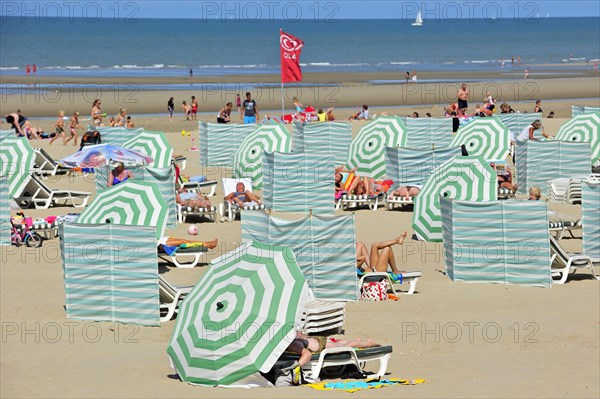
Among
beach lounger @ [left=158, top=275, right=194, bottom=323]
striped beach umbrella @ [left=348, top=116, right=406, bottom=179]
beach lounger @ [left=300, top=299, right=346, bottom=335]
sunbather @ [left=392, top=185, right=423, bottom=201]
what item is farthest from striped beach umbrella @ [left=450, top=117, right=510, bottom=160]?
beach lounger @ [left=300, top=299, right=346, bottom=335]

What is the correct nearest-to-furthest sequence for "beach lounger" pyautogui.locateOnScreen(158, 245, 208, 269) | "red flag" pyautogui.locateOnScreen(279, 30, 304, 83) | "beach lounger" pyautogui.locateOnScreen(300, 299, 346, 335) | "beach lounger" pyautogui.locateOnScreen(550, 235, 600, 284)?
"beach lounger" pyautogui.locateOnScreen(300, 299, 346, 335) < "beach lounger" pyautogui.locateOnScreen(550, 235, 600, 284) < "beach lounger" pyautogui.locateOnScreen(158, 245, 208, 269) < "red flag" pyautogui.locateOnScreen(279, 30, 304, 83)

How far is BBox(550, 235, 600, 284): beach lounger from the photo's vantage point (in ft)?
48.4

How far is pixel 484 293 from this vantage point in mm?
14320

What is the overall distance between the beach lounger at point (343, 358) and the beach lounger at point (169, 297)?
2.75m

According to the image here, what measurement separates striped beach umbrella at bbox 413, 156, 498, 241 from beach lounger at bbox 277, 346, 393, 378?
6502mm

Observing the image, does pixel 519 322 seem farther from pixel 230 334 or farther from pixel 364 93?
pixel 364 93

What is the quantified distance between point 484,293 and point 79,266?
16.0ft

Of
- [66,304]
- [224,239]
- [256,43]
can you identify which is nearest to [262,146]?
[224,239]

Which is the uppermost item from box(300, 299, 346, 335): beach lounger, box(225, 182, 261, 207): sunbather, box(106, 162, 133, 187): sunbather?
box(106, 162, 133, 187): sunbather

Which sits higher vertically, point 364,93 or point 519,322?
point 364,93

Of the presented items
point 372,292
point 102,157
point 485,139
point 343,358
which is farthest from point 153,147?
point 343,358

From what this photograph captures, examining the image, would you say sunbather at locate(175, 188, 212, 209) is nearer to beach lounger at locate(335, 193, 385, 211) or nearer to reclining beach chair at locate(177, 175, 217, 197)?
reclining beach chair at locate(177, 175, 217, 197)

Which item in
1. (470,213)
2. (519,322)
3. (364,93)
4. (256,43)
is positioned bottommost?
(519,322)

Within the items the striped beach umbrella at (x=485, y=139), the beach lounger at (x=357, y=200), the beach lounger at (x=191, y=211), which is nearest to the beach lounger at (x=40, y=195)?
the beach lounger at (x=191, y=211)
